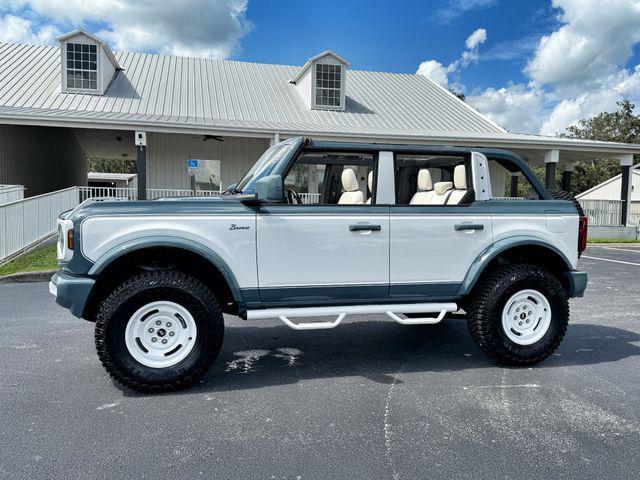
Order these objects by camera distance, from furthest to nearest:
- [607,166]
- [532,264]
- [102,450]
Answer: [607,166], [532,264], [102,450]

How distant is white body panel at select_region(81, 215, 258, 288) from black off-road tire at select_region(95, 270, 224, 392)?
1.00ft

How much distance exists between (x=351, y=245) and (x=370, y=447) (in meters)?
1.70

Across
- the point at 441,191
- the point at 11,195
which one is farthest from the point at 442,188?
the point at 11,195

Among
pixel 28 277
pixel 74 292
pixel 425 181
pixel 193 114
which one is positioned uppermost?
pixel 193 114

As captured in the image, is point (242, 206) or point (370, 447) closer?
point (370, 447)

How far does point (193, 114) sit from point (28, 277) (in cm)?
939

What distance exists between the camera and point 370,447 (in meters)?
3.00

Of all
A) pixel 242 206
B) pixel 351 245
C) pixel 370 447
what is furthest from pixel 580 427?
pixel 242 206

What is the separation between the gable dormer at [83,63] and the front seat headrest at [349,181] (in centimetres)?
1489

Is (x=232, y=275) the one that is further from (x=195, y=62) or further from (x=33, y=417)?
(x=195, y=62)

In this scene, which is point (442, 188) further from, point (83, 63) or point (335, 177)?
point (83, 63)

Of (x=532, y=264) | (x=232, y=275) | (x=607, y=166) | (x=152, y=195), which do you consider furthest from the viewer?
(x=607, y=166)

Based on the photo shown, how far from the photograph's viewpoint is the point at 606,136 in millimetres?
50969

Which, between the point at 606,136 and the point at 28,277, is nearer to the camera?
the point at 28,277
